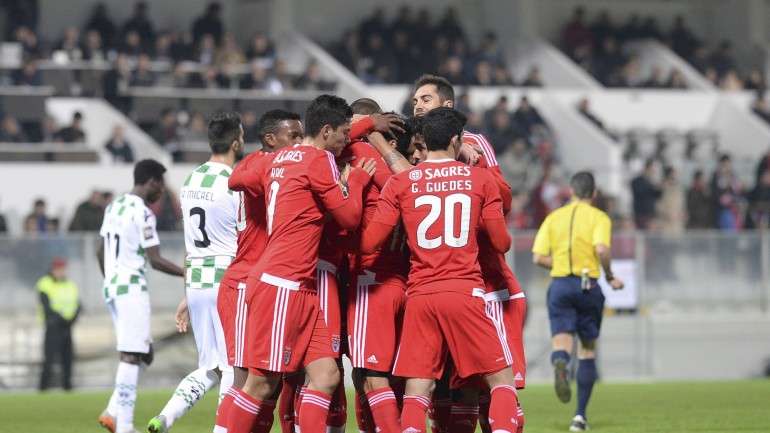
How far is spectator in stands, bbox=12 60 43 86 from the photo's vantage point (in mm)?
28219

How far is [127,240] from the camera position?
12562mm

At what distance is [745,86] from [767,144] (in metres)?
3.47

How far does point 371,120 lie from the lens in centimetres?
960

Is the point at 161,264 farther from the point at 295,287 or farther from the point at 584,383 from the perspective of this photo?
the point at 584,383

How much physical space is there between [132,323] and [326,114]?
391 centimetres

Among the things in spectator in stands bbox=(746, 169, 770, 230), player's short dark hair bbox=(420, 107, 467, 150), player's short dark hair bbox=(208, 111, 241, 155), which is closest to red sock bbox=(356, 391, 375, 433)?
player's short dark hair bbox=(420, 107, 467, 150)

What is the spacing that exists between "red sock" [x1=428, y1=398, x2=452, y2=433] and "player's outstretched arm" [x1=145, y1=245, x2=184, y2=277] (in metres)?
2.90

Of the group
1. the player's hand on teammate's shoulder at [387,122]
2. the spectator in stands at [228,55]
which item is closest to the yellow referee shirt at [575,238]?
the player's hand on teammate's shoulder at [387,122]

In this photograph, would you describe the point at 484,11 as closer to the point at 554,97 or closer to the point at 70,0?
the point at 554,97

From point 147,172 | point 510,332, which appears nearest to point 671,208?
point 147,172

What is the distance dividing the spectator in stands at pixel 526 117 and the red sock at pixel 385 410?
21.7 metres

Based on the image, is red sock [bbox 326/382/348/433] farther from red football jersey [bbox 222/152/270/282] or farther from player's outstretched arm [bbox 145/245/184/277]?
player's outstretched arm [bbox 145/245/184/277]

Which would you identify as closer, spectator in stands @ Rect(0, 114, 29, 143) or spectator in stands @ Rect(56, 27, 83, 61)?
spectator in stands @ Rect(0, 114, 29, 143)

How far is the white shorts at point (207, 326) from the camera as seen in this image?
1139 centimetres
